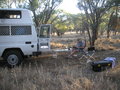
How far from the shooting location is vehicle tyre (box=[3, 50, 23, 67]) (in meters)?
8.72

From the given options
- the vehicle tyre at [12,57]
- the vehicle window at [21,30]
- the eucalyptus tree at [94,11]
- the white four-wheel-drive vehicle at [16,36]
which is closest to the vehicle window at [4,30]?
the white four-wheel-drive vehicle at [16,36]

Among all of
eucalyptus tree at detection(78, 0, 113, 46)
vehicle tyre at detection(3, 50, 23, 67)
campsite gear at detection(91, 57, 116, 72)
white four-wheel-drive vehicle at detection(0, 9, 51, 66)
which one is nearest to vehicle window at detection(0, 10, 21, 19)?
white four-wheel-drive vehicle at detection(0, 9, 51, 66)

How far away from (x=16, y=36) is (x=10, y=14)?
1.03 meters

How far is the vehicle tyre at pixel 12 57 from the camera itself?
872cm

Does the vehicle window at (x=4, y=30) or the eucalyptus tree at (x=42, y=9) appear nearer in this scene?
the vehicle window at (x=4, y=30)

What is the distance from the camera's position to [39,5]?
20.5m

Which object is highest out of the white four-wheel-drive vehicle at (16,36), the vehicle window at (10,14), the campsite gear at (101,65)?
the vehicle window at (10,14)

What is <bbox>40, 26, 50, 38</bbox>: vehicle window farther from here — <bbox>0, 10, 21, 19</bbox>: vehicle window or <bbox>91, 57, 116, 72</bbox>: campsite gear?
<bbox>91, 57, 116, 72</bbox>: campsite gear

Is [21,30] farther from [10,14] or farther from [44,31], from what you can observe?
[44,31]

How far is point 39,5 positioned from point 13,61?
12666 millimetres

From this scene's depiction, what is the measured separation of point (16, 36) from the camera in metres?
8.72


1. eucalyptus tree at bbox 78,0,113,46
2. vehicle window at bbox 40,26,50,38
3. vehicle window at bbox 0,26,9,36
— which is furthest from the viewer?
eucalyptus tree at bbox 78,0,113,46

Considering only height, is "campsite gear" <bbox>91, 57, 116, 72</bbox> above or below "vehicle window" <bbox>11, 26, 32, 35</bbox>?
below

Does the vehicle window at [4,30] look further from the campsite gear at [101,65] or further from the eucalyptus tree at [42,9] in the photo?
the eucalyptus tree at [42,9]
